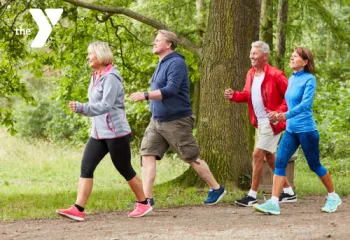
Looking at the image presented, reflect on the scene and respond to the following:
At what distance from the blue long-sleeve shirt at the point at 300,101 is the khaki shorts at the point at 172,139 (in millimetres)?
1204

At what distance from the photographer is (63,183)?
17.1 metres

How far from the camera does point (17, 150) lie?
24281 mm

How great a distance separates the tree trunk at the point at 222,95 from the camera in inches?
409

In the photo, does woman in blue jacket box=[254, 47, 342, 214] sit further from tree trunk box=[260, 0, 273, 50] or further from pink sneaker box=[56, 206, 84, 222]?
tree trunk box=[260, 0, 273, 50]

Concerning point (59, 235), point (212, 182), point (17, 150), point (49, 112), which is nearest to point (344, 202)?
point (212, 182)

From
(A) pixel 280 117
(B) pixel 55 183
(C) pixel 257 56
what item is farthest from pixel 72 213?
(B) pixel 55 183

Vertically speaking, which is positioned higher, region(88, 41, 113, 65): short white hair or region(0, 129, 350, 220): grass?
region(88, 41, 113, 65): short white hair

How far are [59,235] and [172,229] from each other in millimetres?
1087

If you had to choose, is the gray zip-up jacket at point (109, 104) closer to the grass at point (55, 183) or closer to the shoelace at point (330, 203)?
the grass at point (55, 183)

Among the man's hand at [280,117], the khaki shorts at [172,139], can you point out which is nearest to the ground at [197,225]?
the khaki shorts at [172,139]

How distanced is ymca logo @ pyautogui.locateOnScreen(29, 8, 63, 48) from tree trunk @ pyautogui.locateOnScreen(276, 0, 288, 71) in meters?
6.85

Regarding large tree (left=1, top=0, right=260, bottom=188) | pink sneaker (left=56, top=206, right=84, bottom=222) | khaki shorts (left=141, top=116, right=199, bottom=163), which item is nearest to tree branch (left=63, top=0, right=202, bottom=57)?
large tree (left=1, top=0, right=260, bottom=188)

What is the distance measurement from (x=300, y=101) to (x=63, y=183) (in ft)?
32.5

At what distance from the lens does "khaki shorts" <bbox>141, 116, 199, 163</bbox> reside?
8.73m
